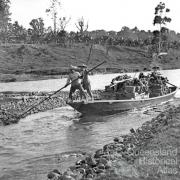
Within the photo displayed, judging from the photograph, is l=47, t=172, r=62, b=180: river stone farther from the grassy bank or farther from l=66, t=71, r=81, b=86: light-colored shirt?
the grassy bank

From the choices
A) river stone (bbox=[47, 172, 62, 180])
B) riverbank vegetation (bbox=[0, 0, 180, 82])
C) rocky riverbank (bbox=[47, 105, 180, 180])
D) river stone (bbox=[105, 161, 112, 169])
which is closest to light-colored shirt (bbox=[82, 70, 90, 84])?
rocky riverbank (bbox=[47, 105, 180, 180])

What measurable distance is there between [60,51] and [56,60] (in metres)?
6.92

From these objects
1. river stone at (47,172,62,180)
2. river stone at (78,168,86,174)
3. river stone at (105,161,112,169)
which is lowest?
river stone at (47,172,62,180)

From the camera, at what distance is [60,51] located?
86.5 m

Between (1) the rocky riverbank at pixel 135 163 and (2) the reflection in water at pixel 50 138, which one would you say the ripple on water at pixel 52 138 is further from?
(1) the rocky riverbank at pixel 135 163

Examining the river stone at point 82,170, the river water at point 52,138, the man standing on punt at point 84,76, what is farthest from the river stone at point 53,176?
the man standing on punt at point 84,76

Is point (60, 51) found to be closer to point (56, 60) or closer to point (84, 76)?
point (56, 60)

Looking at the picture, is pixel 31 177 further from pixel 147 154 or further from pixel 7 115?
pixel 7 115

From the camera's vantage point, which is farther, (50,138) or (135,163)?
(50,138)

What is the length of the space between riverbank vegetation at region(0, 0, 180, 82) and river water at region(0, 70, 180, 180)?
115 ft

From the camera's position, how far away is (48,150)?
46.2 ft

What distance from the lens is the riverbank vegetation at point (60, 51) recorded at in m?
68.2

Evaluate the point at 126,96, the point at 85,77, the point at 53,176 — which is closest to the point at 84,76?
the point at 85,77

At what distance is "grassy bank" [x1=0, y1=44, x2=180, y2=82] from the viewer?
6331 cm
